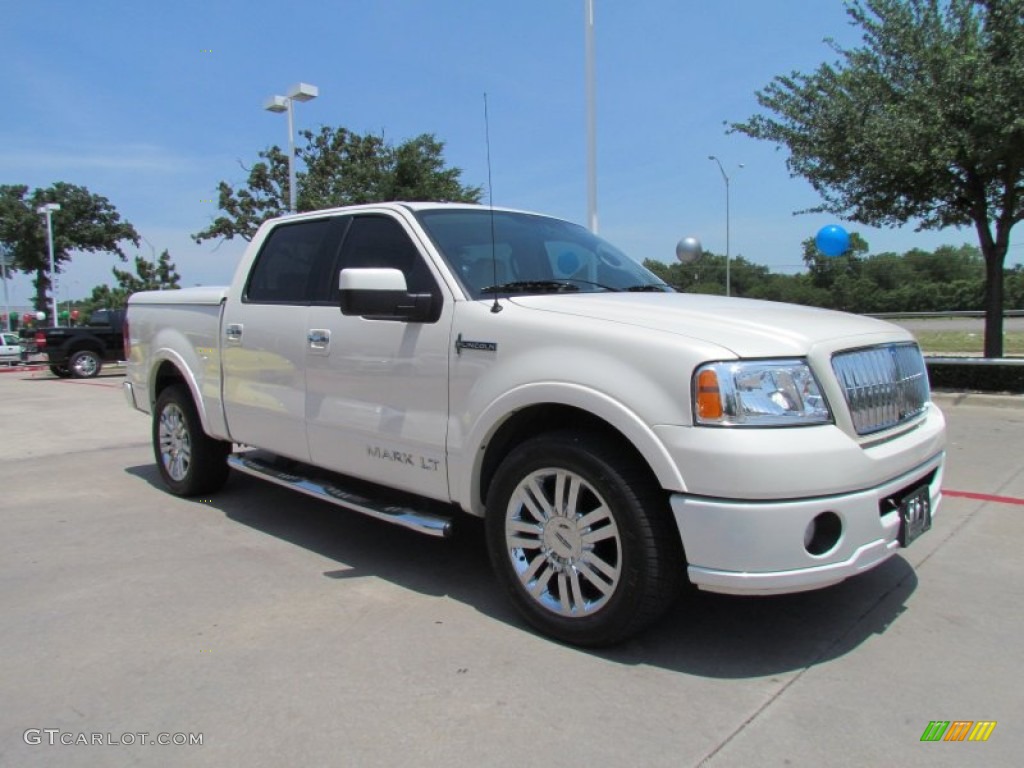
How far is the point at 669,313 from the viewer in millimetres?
3076

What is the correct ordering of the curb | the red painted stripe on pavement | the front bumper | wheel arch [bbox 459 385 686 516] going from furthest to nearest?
the curb
the red painted stripe on pavement
wheel arch [bbox 459 385 686 516]
the front bumper

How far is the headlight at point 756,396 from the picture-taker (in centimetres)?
264

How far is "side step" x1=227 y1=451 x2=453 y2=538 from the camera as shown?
11.6 ft

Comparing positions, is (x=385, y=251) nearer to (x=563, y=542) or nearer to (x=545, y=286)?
(x=545, y=286)

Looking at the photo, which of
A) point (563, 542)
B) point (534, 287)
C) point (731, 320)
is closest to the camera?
point (731, 320)

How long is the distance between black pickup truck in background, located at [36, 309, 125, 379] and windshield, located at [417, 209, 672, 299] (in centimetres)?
1607

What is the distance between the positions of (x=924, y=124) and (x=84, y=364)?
18.1m

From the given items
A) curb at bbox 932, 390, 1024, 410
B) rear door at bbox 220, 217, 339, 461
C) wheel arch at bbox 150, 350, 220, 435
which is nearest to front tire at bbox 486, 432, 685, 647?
rear door at bbox 220, 217, 339, 461

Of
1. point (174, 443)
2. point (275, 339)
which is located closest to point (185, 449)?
point (174, 443)

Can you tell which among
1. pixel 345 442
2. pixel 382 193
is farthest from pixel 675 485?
pixel 382 193

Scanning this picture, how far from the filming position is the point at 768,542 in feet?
8.55

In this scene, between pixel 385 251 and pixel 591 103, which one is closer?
pixel 385 251

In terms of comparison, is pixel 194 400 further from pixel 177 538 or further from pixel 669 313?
pixel 669 313

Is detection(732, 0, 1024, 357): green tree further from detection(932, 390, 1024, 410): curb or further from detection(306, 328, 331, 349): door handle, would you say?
detection(306, 328, 331, 349): door handle
